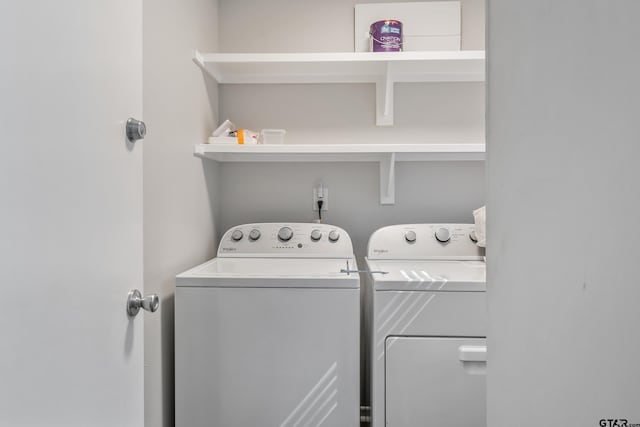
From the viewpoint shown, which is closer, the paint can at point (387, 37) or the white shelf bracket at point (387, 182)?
the paint can at point (387, 37)

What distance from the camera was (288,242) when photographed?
6.09 feet

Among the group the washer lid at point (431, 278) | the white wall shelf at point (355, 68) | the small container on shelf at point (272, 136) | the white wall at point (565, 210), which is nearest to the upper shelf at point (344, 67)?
the white wall shelf at point (355, 68)

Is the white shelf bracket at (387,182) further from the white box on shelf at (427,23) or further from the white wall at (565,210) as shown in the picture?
the white wall at (565,210)

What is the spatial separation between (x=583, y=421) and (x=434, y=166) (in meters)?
1.87

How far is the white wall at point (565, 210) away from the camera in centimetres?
23

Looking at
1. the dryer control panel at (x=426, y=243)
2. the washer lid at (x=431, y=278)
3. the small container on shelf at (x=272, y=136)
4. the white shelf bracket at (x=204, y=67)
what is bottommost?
the washer lid at (x=431, y=278)

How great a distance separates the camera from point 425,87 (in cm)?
203

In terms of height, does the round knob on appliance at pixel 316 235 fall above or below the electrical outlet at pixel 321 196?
below

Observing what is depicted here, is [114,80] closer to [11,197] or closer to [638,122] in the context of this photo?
→ [11,197]

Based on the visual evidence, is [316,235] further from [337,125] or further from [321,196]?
[337,125]

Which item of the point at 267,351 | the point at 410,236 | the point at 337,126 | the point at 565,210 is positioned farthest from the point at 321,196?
the point at 565,210

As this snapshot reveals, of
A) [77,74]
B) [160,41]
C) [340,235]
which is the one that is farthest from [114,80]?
[340,235]

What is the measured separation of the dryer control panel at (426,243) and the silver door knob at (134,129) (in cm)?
122

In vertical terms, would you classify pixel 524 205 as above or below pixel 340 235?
above
